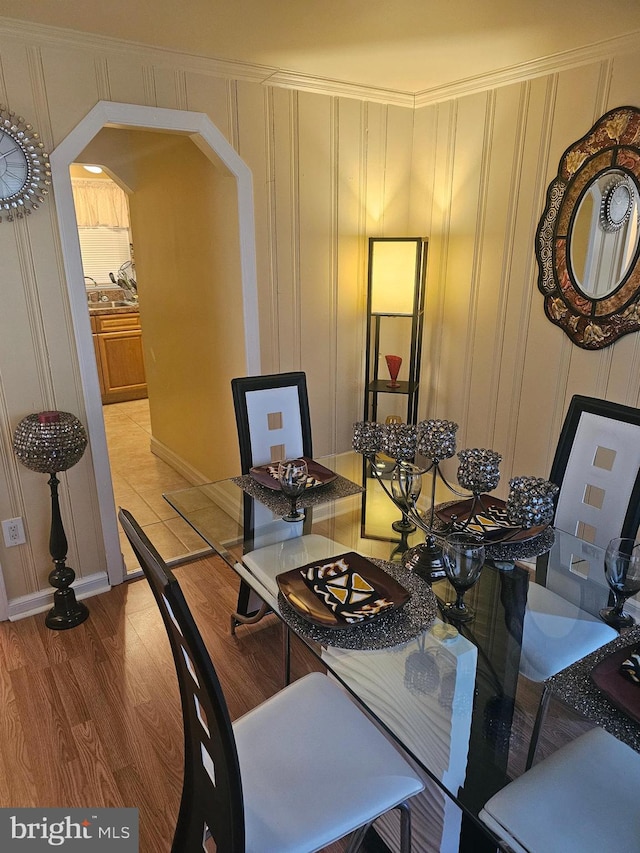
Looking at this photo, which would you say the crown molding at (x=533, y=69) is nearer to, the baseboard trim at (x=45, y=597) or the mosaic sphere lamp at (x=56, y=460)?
the mosaic sphere lamp at (x=56, y=460)

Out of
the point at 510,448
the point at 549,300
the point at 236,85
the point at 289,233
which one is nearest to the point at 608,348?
the point at 549,300

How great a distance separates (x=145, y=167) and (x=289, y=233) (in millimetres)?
1386

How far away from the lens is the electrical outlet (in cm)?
251

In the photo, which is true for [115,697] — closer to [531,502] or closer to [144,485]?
[531,502]

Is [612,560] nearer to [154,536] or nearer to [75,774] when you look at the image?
[75,774]

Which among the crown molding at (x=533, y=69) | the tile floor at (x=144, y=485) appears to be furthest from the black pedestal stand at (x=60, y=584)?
the crown molding at (x=533, y=69)

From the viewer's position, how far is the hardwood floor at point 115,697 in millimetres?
1796

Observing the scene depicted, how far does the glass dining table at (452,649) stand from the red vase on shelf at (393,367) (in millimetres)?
1312

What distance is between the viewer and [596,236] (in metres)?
2.48

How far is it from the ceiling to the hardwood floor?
236 centimetres

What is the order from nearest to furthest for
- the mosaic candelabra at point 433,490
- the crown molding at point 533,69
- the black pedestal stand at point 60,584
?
1. the mosaic candelabra at point 433,490
2. the crown molding at point 533,69
3. the black pedestal stand at point 60,584

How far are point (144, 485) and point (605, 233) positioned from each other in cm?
317

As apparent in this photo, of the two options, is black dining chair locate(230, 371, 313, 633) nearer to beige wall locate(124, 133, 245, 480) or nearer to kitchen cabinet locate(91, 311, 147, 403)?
beige wall locate(124, 133, 245, 480)

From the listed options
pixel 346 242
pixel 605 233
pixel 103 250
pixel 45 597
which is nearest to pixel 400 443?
pixel 605 233
